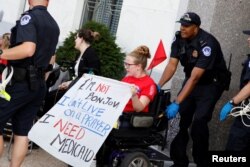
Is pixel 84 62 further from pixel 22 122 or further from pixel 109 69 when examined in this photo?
pixel 22 122

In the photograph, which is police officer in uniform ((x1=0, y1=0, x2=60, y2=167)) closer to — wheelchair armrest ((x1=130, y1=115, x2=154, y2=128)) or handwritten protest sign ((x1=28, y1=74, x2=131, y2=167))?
handwritten protest sign ((x1=28, y1=74, x2=131, y2=167))

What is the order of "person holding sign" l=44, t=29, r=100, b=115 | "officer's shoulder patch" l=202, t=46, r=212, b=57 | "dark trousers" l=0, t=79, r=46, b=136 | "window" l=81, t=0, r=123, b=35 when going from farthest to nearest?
"window" l=81, t=0, r=123, b=35 → "person holding sign" l=44, t=29, r=100, b=115 → "officer's shoulder patch" l=202, t=46, r=212, b=57 → "dark trousers" l=0, t=79, r=46, b=136

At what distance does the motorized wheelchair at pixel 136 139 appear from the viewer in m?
4.48

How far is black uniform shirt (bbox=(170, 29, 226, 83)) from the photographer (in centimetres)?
492

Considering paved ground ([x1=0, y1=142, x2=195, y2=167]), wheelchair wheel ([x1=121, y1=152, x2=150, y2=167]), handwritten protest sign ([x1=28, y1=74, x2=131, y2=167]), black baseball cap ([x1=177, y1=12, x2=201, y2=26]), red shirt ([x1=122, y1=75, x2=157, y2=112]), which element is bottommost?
paved ground ([x1=0, y1=142, x2=195, y2=167])

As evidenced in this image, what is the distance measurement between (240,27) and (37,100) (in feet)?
9.51

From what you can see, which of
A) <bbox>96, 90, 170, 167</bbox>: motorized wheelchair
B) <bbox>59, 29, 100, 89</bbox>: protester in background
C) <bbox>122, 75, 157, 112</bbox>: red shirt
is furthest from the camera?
<bbox>59, 29, 100, 89</bbox>: protester in background

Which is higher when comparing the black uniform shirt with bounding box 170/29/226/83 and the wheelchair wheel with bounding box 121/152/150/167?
the black uniform shirt with bounding box 170/29/226/83

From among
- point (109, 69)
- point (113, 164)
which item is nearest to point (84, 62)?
point (109, 69)

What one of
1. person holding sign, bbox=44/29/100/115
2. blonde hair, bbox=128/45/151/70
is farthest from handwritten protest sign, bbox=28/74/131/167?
person holding sign, bbox=44/29/100/115

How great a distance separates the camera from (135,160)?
14.6ft

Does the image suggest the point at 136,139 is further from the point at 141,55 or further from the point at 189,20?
the point at 189,20

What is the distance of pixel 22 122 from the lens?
166 inches

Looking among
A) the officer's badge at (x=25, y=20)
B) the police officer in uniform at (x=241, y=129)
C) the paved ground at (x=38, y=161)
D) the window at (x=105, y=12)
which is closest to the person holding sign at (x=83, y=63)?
the paved ground at (x=38, y=161)
